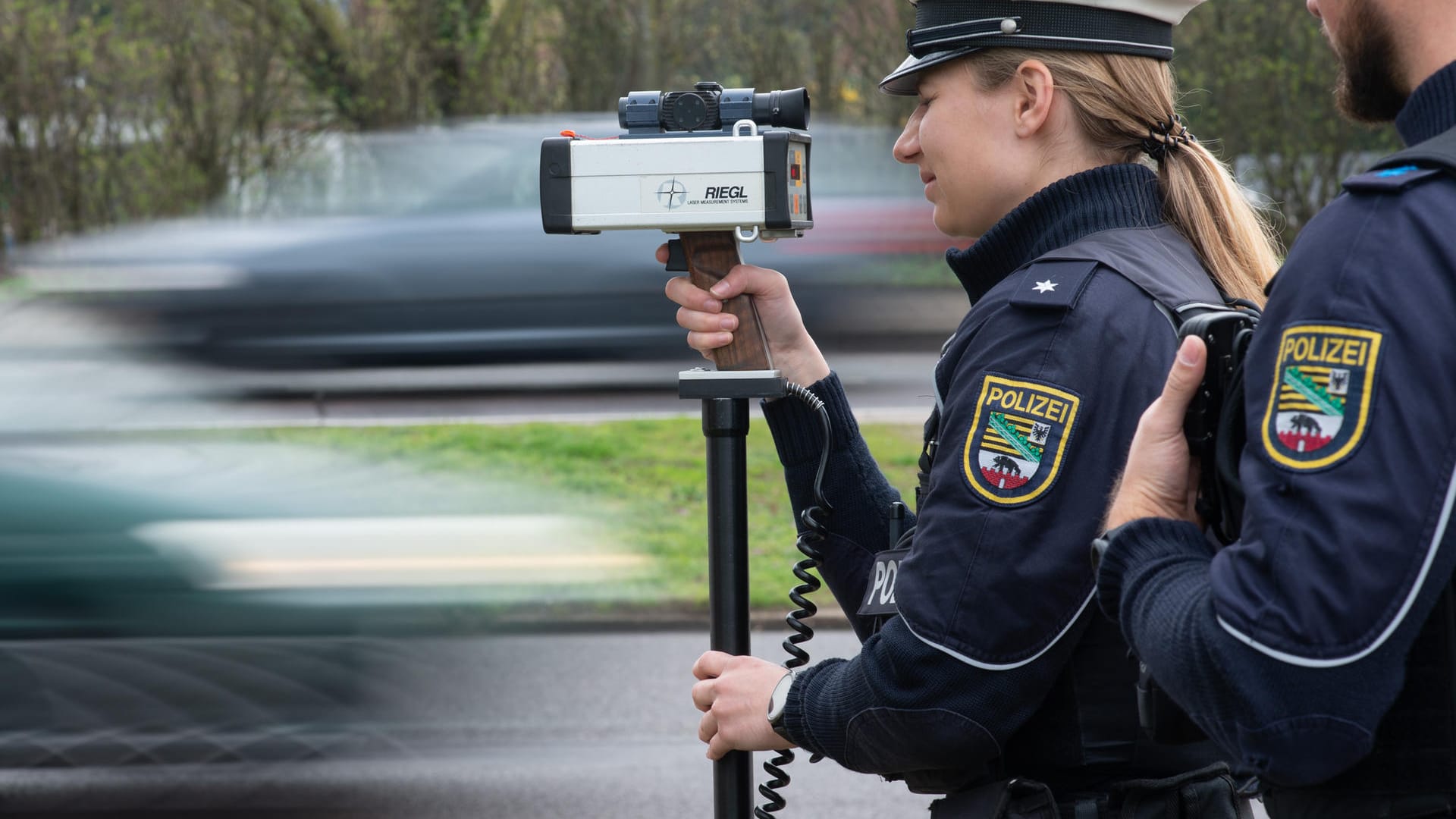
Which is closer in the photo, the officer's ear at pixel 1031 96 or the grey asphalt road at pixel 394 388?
the officer's ear at pixel 1031 96

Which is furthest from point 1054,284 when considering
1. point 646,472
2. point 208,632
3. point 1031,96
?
point 646,472

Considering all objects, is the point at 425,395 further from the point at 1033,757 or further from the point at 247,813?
the point at 1033,757

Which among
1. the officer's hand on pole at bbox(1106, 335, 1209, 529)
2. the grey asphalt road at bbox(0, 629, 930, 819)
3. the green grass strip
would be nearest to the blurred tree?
the green grass strip

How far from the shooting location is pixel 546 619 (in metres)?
5.62

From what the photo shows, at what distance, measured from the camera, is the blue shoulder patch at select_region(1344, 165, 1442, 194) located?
1.18 meters

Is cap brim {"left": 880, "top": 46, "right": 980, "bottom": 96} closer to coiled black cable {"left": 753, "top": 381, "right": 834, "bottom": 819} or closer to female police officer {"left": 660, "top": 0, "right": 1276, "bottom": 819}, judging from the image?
female police officer {"left": 660, "top": 0, "right": 1276, "bottom": 819}

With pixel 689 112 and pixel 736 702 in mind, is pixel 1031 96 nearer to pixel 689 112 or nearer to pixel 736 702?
pixel 689 112

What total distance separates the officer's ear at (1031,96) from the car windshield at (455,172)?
6590mm

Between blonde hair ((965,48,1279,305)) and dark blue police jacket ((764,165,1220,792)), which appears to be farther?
blonde hair ((965,48,1279,305))

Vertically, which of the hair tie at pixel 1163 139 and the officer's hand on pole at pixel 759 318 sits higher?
the hair tie at pixel 1163 139

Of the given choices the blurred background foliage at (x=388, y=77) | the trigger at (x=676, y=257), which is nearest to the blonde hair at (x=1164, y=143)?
the trigger at (x=676, y=257)

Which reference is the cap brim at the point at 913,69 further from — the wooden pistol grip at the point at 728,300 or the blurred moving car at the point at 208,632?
the blurred moving car at the point at 208,632

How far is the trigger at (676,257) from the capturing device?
190 centimetres

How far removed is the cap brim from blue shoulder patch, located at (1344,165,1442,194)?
608 millimetres
